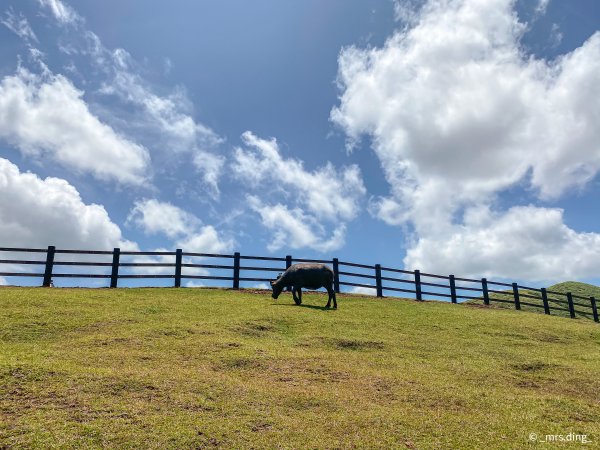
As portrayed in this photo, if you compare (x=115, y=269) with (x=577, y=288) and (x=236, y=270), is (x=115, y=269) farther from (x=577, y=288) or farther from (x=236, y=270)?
(x=577, y=288)

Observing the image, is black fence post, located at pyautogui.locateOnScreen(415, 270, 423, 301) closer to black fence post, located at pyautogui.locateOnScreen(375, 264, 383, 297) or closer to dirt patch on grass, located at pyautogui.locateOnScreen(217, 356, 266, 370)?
black fence post, located at pyautogui.locateOnScreen(375, 264, 383, 297)

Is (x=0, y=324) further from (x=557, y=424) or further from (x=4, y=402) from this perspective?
(x=557, y=424)

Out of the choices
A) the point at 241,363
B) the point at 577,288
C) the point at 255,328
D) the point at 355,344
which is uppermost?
the point at 577,288

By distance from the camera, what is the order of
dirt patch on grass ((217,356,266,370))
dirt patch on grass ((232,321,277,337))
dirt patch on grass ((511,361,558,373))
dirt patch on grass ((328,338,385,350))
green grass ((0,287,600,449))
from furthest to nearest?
dirt patch on grass ((232,321,277,337)), dirt patch on grass ((328,338,385,350)), dirt patch on grass ((511,361,558,373)), dirt patch on grass ((217,356,266,370)), green grass ((0,287,600,449))

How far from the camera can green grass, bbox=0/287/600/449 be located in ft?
18.8

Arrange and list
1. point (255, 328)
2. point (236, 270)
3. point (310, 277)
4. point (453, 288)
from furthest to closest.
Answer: point (453, 288) → point (236, 270) → point (310, 277) → point (255, 328)

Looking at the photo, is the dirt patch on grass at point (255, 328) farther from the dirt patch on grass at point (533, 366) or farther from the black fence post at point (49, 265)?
the black fence post at point (49, 265)

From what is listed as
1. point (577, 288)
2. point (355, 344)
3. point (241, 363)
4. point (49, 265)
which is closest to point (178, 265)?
point (49, 265)

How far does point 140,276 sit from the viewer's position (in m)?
→ 18.5

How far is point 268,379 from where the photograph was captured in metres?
8.10

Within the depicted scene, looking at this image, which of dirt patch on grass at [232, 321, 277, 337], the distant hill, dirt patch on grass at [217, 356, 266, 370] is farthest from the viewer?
the distant hill

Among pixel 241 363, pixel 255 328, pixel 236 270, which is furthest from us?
pixel 236 270

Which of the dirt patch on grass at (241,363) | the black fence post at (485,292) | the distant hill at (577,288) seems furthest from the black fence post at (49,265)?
the distant hill at (577,288)

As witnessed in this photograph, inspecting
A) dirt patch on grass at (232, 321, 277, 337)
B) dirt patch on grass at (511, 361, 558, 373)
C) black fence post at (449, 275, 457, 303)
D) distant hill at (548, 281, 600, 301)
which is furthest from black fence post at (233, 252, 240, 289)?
distant hill at (548, 281, 600, 301)
